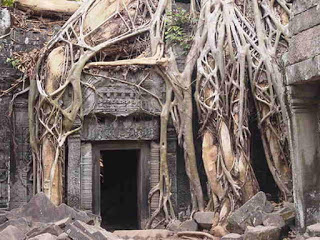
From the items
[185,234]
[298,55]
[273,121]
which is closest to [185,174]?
[185,234]

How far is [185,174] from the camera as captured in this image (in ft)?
23.2

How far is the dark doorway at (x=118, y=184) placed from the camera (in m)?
9.84

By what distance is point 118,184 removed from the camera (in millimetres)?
10336

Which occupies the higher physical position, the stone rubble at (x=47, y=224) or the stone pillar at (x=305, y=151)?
the stone pillar at (x=305, y=151)

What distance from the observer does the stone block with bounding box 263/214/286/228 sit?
4996 mm

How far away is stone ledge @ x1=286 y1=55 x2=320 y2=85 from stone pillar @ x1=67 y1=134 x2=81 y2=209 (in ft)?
10.8

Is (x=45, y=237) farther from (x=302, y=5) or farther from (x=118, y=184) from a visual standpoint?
(x=118, y=184)

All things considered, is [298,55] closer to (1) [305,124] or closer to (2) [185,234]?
(1) [305,124]

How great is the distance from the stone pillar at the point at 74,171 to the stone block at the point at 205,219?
180 cm

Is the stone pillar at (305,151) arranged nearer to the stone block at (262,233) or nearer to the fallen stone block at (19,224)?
the stone block at (262,233)

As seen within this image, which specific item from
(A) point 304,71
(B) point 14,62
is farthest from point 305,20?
(B) point 14,62

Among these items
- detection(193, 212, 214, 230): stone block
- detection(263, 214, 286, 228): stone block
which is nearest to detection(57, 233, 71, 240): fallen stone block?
detection(193, 212, 214, 230): stone block

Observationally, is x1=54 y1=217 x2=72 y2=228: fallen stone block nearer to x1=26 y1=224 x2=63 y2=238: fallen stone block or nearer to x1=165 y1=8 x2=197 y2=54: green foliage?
x1=26 y1=224 x2=63 y2=238: fallen stone block

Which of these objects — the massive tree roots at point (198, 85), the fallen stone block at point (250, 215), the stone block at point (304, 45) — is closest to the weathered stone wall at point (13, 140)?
the massive tree roots at point (198, 85)
